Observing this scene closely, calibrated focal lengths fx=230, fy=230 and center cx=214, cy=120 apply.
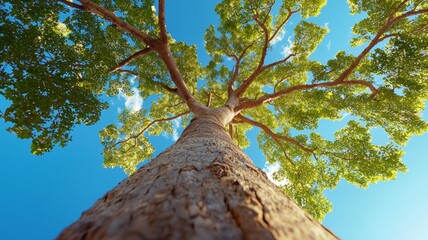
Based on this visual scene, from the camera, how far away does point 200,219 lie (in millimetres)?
874

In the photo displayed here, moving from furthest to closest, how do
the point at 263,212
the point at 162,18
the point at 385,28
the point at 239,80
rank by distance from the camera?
the point at 239,80
the point at 385,28
the point at 162,18
the point at 263,212

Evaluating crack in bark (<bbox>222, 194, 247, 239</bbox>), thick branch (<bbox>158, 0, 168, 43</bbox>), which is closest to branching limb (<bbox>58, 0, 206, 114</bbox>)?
thick branch (<bbox>158, 0, 168, 43</bbox>)

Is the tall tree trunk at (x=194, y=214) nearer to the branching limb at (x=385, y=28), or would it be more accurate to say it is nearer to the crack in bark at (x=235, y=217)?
the crack in bark at (x=235, y=217)

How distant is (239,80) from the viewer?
1242cm

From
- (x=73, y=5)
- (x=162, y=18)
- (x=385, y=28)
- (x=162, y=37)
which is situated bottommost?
(x=385, y=28)

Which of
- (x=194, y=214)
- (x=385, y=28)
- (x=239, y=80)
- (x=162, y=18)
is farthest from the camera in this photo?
(x=239, y=80)

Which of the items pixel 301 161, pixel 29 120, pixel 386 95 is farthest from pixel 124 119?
pixel 386 95

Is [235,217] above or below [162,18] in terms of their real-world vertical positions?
below

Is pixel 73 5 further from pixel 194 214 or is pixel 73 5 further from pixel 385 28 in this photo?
pixel 385 28

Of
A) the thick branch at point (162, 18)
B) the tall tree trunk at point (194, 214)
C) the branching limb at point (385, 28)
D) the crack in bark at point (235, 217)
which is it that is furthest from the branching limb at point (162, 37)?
the branching limb at point (385, 28)

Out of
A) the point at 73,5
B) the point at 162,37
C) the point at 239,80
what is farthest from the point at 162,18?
the point at 239,80

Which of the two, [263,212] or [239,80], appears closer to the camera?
[263,212]

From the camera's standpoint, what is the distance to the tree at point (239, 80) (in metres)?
5.66

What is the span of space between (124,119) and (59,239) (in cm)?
1163
